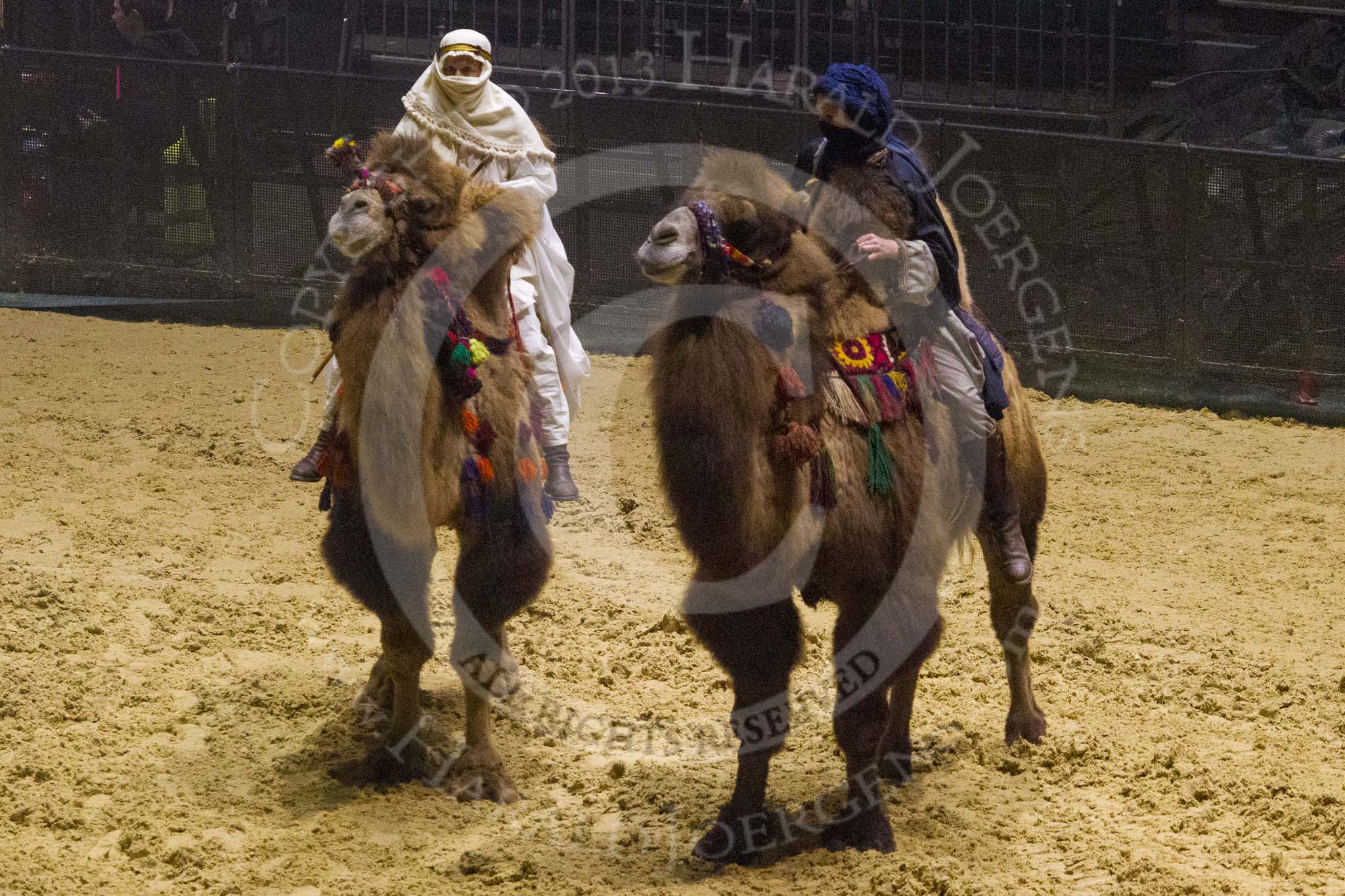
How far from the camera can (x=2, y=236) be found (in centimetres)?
1095

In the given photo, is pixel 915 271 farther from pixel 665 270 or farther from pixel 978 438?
pixel 665 270

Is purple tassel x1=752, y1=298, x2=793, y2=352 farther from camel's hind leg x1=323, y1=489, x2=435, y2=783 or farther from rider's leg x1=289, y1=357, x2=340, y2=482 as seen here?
rider's leg x1=289, y1=357, x2=340, y2=482

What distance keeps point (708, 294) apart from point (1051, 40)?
1062 centimetres

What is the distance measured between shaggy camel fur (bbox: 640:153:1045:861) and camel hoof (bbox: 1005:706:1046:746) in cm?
111

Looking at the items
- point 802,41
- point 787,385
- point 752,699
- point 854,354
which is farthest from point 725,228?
point 802,41

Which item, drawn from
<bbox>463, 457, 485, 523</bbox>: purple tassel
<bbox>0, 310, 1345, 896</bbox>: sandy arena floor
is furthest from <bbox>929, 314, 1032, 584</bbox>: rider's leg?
<bbox>463, 457, 485, 523</bbox>: purple tassel

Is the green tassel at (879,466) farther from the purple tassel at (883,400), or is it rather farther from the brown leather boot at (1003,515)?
the brown leather boot at (1003,515)

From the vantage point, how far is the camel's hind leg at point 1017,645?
539 cm

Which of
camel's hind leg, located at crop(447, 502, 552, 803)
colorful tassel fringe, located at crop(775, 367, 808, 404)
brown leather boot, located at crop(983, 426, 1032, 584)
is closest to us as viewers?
colorful tassel fringe, located at crop(775, 367, 808, 404)

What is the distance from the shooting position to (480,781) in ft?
16.1

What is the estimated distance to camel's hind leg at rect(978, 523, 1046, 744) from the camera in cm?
539

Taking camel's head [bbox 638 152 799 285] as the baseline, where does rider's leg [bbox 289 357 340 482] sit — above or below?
below

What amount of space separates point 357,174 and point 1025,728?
10.6ft

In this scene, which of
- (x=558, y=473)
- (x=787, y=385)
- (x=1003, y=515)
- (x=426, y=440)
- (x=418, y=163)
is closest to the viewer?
(x=787, y=385)
